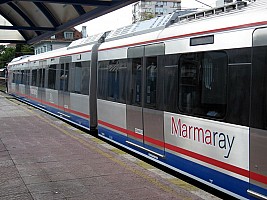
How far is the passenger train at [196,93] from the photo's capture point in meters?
5.38

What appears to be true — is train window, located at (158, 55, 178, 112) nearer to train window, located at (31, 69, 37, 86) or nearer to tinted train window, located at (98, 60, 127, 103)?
tinted train window, located at (98, 60, 127, 103)

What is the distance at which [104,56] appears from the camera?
445 inches

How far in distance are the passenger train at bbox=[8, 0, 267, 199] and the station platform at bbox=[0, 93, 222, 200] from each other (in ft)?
1.14

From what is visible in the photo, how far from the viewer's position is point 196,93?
6590 millimetres

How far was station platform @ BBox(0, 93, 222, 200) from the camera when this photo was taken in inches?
253

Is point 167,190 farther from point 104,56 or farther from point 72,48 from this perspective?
point 72,48

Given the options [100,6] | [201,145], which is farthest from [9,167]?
[100,6]

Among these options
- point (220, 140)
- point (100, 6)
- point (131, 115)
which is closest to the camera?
point (220, 140)

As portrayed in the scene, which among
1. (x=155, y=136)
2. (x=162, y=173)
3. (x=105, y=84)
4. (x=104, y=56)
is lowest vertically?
(x=162, y=173)

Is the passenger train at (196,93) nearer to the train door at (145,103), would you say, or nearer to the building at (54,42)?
the train door at (145,103)

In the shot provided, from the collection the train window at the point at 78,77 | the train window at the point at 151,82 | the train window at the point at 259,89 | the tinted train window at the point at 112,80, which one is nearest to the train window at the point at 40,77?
the train window at the point at 78,77

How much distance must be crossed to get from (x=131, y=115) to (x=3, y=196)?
362 cm

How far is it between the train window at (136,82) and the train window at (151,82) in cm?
37

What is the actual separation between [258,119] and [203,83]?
1.35 meters
